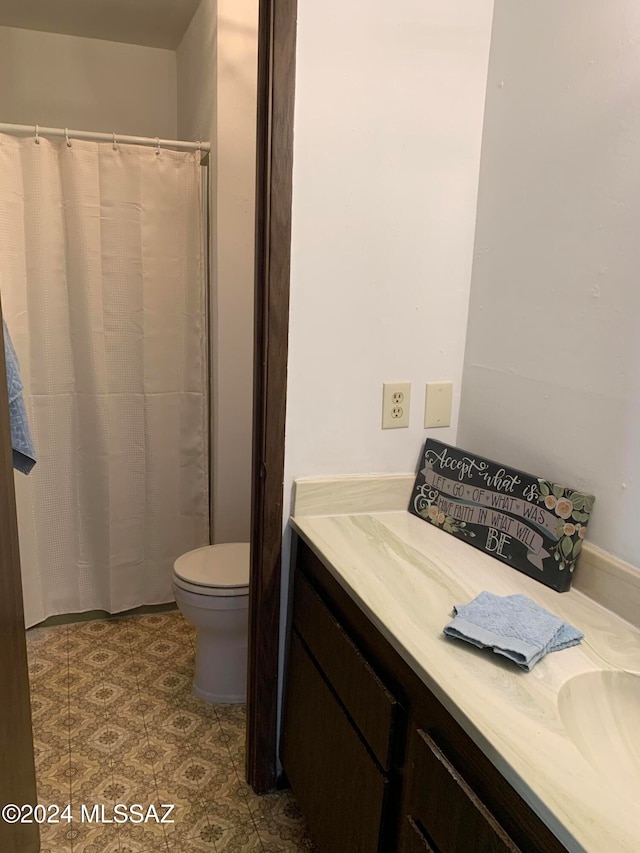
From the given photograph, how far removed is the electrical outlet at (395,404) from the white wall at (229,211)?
901mm

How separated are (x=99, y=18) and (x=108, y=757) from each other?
277 centimetres

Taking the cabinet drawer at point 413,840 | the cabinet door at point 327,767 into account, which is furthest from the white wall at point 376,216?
the cabinet drawer at point 413,840

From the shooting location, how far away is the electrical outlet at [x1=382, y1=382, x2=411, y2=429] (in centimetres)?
171

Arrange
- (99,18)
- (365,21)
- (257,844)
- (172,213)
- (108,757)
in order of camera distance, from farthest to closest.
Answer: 1. (99,18)
2. (172,213)
3. (108,757)
4. (257,844)
5. (365,21)

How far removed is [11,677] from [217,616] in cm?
81

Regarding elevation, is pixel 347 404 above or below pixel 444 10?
below

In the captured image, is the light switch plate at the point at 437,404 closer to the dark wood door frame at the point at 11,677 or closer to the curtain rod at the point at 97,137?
the dark wood door frame at the point at 11,677

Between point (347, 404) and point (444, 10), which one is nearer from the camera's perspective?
point (444, 10)

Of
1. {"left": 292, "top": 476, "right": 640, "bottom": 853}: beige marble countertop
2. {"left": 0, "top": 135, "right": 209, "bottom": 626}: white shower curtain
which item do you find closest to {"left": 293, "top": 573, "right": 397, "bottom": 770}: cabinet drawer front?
{"left": 292, "top": 476, "right": 640, "bottom": 853}: beige marble countertop

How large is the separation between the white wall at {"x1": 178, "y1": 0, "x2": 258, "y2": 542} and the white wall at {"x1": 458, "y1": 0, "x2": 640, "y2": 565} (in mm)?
1091

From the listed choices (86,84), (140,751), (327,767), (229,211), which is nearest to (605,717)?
(327,767)

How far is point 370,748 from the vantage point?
4.06 ft

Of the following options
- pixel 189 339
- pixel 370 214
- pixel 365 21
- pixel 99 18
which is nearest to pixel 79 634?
pixel 189 339

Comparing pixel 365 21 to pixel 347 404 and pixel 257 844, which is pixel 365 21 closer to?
pixel 347 404
